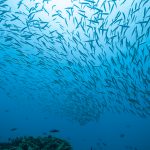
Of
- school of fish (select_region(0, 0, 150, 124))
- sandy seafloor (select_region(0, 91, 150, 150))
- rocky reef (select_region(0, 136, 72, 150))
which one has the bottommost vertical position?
sandy seafloor (select_region(0, 91, 150, 150))

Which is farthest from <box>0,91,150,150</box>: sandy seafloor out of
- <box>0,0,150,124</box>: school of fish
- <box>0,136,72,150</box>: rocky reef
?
<box>0,136,72,150</box>: rocky reef

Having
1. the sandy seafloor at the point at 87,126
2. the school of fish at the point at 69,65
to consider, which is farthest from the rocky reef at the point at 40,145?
the sandy seafloor at the point at 87,126

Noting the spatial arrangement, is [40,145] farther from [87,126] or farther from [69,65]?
[87,126]

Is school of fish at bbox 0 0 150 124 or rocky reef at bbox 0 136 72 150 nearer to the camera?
rocky reef at bbox 0 136 72 150

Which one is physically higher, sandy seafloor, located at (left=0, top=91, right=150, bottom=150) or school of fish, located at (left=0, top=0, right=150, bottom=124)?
school of fish, located at (left=0, top=0, right=150, bottom=124)

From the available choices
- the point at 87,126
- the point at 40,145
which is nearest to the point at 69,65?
the point at 40,145

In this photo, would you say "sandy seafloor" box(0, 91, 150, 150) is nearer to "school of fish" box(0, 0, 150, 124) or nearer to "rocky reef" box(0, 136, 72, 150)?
"school of fish" box(0, 0, 150, 124)

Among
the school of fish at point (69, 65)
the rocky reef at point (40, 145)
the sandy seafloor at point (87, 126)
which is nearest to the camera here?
the rocky reef at point (40, 145)

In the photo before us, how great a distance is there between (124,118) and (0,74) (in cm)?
1913

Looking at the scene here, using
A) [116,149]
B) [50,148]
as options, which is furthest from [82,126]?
[50,148]

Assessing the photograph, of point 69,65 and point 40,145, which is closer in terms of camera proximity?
point 40,145

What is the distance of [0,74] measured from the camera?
21219 millimetres

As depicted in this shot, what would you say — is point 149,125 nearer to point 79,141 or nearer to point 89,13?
point 79,141

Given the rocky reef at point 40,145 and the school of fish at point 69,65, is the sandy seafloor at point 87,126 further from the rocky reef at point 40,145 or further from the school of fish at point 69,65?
the rocky reef at point 40,145
